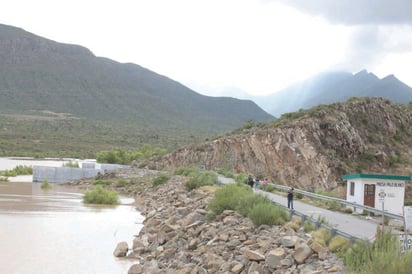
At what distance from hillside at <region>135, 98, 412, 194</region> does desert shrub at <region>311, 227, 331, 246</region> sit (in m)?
35.8

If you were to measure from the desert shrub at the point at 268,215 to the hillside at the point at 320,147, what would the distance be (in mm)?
32732

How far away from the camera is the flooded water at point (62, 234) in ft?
64.9

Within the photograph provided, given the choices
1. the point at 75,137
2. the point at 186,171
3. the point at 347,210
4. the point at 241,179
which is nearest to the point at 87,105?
the point at 75,137

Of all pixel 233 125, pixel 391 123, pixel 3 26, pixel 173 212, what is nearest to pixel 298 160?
pixel 391 123

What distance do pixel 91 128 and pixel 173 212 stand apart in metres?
113

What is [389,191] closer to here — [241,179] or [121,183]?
[241,179]

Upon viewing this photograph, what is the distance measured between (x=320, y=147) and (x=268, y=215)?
1469 inches

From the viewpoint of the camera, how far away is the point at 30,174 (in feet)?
241

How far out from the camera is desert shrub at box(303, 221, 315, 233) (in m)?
15.0

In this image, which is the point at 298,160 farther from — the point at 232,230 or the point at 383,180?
the point at 232,230

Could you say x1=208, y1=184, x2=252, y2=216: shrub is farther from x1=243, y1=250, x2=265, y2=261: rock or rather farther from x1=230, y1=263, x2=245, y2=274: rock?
x1=230, y1=263, x2=245, y2=274: rock

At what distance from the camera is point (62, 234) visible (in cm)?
2680

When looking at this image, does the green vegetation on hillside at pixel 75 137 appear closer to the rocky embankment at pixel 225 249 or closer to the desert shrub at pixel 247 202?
the rocky embankment at pixel 225 249

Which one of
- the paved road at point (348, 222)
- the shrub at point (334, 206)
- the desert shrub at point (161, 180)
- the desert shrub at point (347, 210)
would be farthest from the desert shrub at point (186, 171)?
the desert shrub at point (347, 210)
